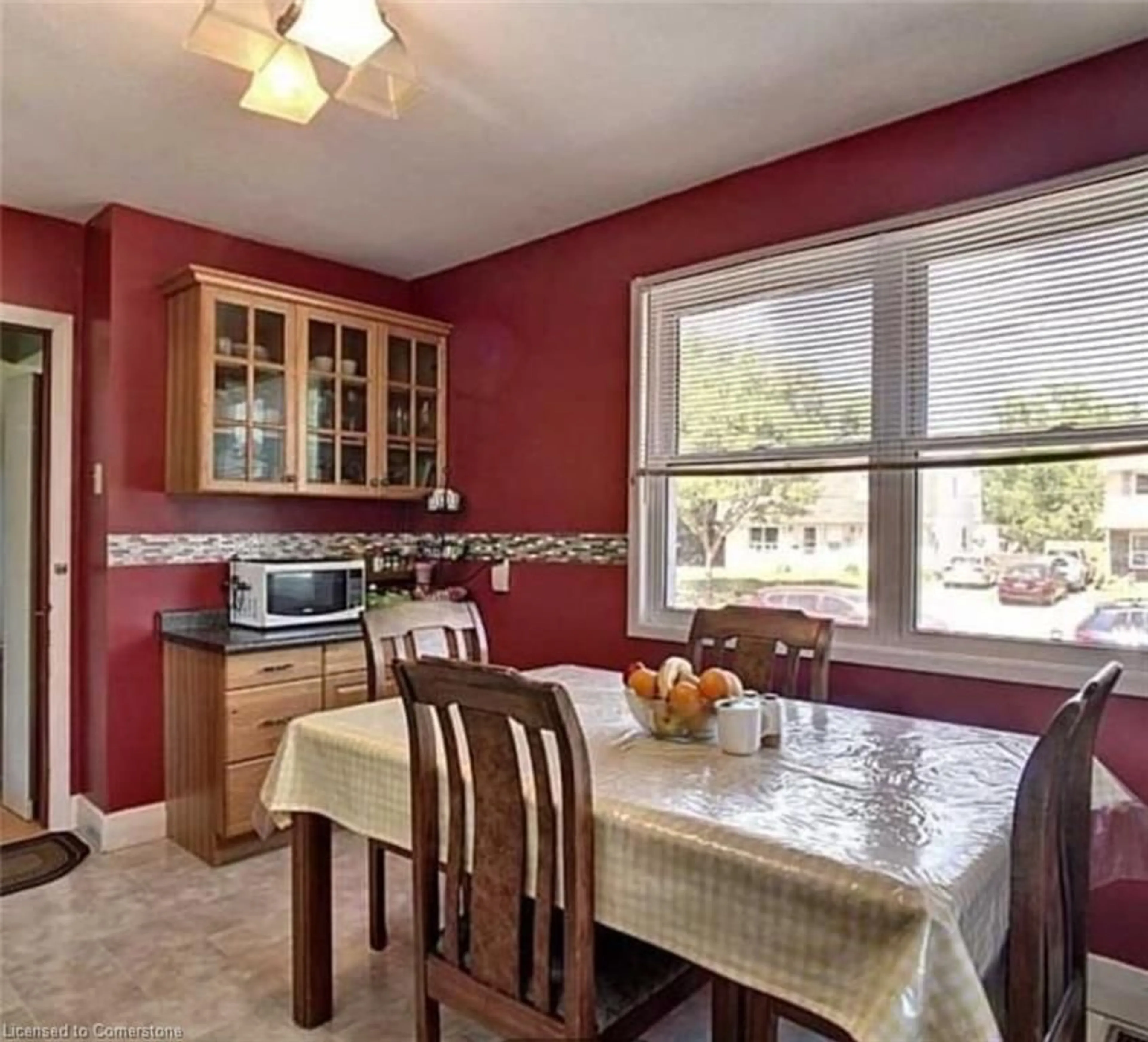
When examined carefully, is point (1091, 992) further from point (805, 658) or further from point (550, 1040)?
point (550, 1040)

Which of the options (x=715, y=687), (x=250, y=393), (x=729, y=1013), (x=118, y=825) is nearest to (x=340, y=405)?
(x=250, y=393)

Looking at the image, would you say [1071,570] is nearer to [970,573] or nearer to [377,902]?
[970,573]

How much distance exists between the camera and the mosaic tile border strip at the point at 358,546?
3.32m

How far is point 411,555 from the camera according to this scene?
13.8 feet

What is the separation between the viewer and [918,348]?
2570 millimetres

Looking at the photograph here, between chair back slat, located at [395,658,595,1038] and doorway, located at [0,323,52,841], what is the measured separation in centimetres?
260

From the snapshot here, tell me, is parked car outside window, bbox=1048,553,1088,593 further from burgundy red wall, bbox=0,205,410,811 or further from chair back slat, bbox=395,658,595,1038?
burgundy red wall, bbox=0,205,410,811

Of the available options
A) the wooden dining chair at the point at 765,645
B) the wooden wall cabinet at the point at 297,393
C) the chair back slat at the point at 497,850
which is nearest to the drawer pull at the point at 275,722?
the wooden wall cabinet at the point at 297,393

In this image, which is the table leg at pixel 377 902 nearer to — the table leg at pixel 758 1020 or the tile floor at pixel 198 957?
the tile floor at pixel 198 957

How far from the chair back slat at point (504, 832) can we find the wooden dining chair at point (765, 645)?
97 cm

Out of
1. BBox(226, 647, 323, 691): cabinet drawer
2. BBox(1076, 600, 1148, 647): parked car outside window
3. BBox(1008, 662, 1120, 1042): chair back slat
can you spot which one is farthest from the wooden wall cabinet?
BBox(1008, 662, 1120, 1042): chair back slat

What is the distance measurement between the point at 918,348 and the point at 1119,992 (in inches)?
72.1

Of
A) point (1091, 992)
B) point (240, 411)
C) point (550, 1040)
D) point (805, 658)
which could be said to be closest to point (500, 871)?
point (550, 1040)

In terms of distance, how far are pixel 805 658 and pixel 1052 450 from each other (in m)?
0.91
